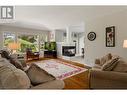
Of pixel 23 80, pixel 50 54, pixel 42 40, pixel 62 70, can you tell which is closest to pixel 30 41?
pixel 42 40

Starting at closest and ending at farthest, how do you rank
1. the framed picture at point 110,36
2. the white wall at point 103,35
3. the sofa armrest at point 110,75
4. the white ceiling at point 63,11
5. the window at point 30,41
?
the sofa armrest at point 110,75 → the white ceiling at point 63,11 → the white wall at point 103,35 → the framed picture at point 110,36 → the window at point 30,41

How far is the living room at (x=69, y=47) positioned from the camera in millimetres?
2457

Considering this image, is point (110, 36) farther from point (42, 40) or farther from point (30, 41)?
point (42, 40)

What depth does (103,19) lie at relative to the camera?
5.08m

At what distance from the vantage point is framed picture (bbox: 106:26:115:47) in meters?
4.78

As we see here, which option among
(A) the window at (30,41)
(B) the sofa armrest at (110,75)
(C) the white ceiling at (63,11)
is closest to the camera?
(B) the sofa armrest at (110,75)

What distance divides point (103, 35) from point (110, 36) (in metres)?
0.35

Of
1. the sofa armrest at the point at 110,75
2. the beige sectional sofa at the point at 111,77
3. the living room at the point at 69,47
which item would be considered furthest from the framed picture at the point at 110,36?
the sofa armrest at the point at 110,75

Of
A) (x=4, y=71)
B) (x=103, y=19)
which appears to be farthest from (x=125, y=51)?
(x=4, y=71)

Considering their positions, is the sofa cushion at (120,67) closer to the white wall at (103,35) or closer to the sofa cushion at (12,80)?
the sofa cushion at (12,80)

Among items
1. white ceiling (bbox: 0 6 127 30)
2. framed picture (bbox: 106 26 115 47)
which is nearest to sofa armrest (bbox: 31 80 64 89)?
white ceiling (bbox: 0 6 127 30)

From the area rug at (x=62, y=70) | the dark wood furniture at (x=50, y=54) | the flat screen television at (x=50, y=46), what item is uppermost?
the flat screen television at (x=50, y=46)

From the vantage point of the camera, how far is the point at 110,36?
4.89 metres

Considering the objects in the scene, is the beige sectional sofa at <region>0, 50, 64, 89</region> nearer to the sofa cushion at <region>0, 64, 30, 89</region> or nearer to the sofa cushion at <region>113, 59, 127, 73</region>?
the sofa cushion at <region>0, 64, 30, 89</region>
